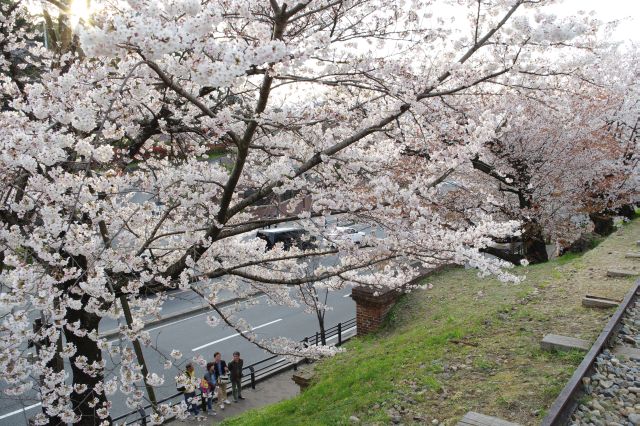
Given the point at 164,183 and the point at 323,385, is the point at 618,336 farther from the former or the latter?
the point at 164,183

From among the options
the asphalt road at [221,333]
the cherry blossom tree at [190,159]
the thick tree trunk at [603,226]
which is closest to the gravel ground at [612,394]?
the cherry blossom tree at [190,159]

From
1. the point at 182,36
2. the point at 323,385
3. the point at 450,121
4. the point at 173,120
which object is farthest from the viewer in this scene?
the point at 323,385

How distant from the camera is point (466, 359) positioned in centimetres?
665

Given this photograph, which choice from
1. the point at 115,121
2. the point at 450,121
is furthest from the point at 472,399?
the point at 115,121

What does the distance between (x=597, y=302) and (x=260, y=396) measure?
25.7 feet

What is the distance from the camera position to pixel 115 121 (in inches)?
217

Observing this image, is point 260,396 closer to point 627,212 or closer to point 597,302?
point 597,302

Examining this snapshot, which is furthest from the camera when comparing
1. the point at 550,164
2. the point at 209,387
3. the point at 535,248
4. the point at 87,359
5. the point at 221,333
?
the point at 221,333

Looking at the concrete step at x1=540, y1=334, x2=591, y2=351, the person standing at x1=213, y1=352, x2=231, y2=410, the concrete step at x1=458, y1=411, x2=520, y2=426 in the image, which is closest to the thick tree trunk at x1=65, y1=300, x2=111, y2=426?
the concrete step at x1=458, y1=411, x2=520, y2=426

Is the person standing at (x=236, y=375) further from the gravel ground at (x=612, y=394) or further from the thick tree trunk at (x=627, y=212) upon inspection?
the thick tree trunk at (x=627, y=212)

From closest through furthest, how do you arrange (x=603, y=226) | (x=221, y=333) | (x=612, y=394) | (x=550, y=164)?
1. (x=612, y=394)
2. (x=550, y=164)
3. (x=221, y=333)
4. (x=603, y=226)

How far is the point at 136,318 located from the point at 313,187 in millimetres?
2505

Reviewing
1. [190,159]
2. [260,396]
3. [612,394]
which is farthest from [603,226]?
[190,159]

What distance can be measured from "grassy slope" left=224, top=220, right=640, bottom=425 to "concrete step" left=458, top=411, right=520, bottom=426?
175mm
